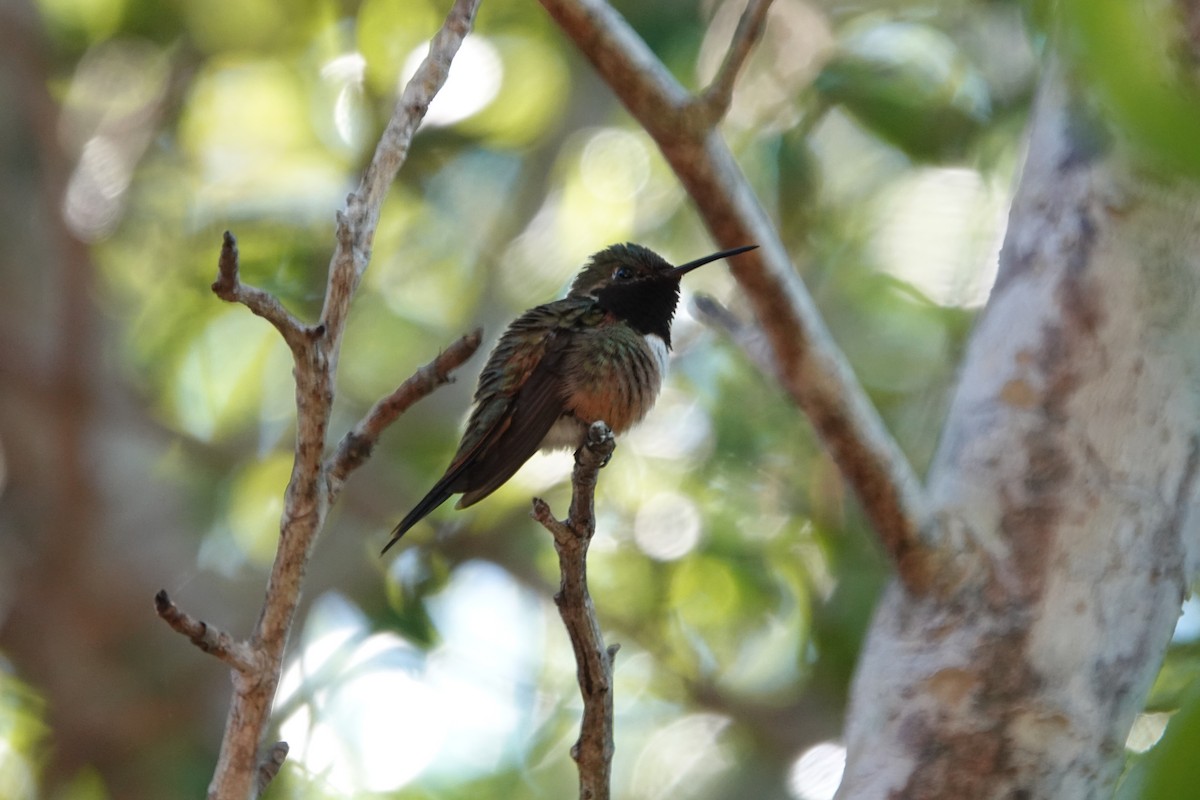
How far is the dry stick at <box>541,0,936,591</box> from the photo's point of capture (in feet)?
9.87

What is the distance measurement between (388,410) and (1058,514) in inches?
71.2

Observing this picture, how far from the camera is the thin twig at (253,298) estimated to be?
206cm

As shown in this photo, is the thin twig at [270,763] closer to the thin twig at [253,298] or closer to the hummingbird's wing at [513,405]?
the thin twig at [253,298]

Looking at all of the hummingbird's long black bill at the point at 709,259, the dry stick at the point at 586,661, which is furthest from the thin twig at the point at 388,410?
the hummingbird's long black bill at the point at 709,259

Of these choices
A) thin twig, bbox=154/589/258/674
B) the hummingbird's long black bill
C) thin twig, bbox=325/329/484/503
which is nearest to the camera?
thin twig, bbox=154/589/258/674

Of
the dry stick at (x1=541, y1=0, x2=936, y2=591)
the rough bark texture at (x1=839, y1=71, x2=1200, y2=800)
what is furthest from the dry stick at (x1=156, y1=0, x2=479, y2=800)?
the rough bark texture at (x1=839, y1=71, x2=1200, y2=800)

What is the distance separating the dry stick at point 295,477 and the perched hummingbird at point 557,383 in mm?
1391

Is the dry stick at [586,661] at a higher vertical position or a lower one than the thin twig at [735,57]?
lower

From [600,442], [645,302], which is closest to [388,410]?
[600,442]

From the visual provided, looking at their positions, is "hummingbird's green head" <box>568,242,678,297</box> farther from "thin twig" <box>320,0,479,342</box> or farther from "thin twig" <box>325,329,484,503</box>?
"thin twig" <box>325,329,484,503</box>

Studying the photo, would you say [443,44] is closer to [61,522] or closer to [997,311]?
[997,311]

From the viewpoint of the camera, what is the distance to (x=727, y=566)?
7.64 m

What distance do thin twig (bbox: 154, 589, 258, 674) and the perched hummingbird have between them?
1.51 m

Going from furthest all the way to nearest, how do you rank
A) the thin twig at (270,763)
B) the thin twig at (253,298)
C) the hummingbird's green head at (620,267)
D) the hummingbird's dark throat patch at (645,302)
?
1. the hummingbird's green head at (620,267)
2. the hummingbird's dark throat patch at (645,302)
3. the thin twig at (270,763)
4. the thin twig at (253,298)
